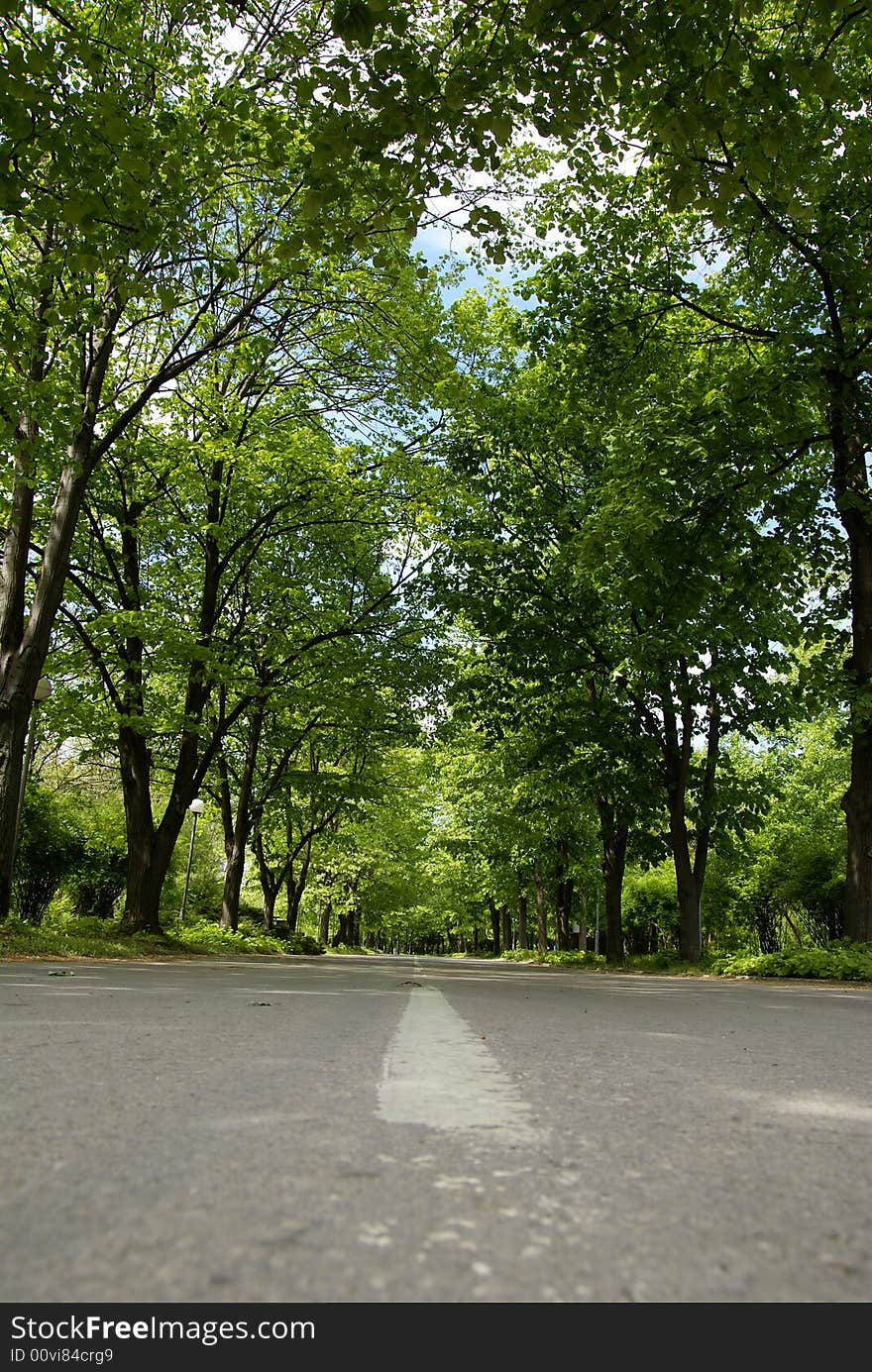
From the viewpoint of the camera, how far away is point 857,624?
11.5 m

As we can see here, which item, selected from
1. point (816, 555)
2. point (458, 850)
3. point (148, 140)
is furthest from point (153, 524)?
point (458, 850)

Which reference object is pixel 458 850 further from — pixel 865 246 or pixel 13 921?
pixel 865 246

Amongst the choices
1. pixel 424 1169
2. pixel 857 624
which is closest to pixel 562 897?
pixel 857 624

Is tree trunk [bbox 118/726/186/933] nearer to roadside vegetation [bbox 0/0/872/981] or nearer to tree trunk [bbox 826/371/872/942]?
roadside vegetation [bbox 0/0/872/981]

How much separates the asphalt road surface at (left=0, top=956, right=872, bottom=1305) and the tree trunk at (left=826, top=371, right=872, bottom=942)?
8047mm

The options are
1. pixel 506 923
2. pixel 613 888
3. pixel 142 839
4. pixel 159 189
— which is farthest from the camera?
pixel 506 923

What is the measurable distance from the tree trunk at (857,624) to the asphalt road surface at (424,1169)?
26.4ft

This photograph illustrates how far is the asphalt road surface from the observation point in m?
1.12

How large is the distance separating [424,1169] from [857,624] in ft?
37.9

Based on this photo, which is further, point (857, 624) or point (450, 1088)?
point (857, 624)

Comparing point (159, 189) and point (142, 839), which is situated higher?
point (159, 189)

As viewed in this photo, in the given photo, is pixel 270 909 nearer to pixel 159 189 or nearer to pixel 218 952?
pixel 218 952

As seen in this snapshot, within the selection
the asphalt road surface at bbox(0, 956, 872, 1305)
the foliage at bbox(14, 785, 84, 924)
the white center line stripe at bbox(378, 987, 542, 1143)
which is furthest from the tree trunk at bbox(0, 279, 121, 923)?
the foliage at bbox(14, 785, 84, 924)
